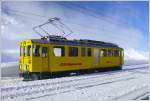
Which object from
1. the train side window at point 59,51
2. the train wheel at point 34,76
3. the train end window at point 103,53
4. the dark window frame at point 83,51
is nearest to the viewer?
the train wheel at point 34,76

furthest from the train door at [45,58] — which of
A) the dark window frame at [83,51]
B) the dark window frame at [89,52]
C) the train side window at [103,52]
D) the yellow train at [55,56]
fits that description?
the train side window at [103,52]

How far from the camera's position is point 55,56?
15648mm

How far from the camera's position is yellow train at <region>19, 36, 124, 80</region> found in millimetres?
15008

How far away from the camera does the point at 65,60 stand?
16.2m

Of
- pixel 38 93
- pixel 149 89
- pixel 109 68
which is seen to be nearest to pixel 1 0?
pixel 38 93

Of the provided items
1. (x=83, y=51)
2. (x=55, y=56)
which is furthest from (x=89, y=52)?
(x=55, y=56)

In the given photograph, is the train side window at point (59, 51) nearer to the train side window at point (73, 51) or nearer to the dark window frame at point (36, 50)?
the train side window at point (73, 51)

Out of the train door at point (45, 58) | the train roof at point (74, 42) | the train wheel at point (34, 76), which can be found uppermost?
the train roof at point (74, 42)

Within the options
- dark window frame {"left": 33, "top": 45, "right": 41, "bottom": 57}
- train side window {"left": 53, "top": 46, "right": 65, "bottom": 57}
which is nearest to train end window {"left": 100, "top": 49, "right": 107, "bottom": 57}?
train side window {"left": 53, "top": 46, "right": 65, "bottom": 57}

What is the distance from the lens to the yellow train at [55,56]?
15.0 metres

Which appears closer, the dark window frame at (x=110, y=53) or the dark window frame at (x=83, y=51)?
the dark window frame at (x=83, y=51)

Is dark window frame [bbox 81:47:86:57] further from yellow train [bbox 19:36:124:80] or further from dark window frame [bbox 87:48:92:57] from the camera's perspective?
dark window frame [bbox 87:48:92:57]

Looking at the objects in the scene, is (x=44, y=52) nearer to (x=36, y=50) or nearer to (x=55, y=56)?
(x=36, y=50)

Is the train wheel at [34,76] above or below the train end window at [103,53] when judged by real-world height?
below
